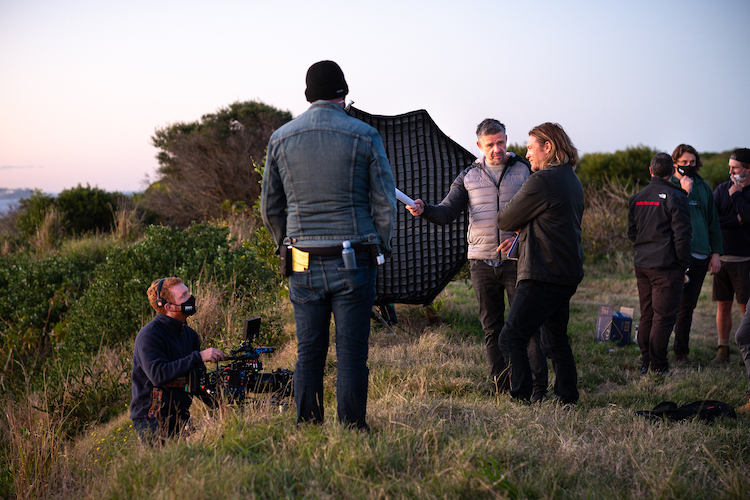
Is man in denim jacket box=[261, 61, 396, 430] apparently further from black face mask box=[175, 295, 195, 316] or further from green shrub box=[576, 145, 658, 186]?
green shrub box=[576, 145, 658, 186]

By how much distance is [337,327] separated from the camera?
294 cm

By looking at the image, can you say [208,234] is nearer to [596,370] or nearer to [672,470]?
[596,370]

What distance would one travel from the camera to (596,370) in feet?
17.0

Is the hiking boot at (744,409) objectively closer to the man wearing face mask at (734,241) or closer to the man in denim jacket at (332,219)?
the man wearing face mask at (734,241)

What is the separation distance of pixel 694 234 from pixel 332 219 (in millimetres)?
4118

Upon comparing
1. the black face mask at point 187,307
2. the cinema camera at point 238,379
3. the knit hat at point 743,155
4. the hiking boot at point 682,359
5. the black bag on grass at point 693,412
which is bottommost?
the hiking boot at point 682,359

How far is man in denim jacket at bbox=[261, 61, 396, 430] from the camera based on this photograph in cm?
→ 288

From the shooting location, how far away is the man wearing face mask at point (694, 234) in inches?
216

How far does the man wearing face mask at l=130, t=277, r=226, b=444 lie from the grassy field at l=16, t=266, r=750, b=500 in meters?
0.25

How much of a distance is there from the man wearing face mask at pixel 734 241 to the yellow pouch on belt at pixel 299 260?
184 inches

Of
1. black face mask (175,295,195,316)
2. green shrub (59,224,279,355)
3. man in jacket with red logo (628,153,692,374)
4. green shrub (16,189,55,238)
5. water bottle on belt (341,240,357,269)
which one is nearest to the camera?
water bottle on belt (341,240,357,269)

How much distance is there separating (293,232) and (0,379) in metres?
5.64

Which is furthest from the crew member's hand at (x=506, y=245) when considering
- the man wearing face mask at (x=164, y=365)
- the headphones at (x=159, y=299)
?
the headphones at (x=159, y=299)

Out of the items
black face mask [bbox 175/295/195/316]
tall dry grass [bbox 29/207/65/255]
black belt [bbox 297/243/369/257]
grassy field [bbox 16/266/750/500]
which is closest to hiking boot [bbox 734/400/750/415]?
grassy field [bbox 16/266/750/500]
